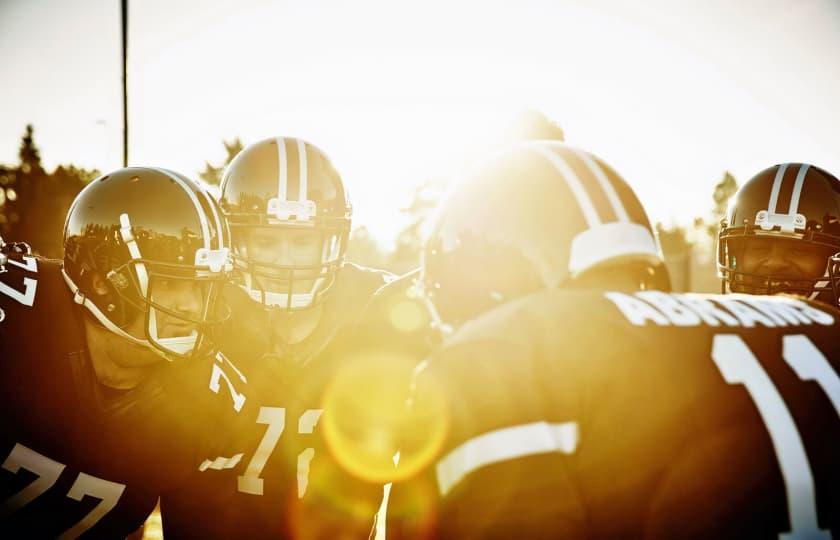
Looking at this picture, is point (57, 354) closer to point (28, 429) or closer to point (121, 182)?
point (28, 429)

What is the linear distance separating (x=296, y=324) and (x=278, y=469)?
0.94 meters

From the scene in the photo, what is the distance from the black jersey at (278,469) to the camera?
2.62 metres

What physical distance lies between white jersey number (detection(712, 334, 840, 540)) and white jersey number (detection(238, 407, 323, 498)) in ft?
7.76

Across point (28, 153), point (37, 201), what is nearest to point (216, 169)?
point (37, 201)

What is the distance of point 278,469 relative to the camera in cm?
279

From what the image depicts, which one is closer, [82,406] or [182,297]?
[82,406]

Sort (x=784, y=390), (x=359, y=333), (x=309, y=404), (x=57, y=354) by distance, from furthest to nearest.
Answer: (x=359, y=333)
(x=309, y=404)
(x=57, y=354)
(x=784, y=390)

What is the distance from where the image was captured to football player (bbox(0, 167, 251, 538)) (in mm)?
2105

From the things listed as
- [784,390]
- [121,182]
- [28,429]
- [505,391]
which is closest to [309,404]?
[28,429]

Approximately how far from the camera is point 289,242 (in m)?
3.31

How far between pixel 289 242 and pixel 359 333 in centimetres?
78

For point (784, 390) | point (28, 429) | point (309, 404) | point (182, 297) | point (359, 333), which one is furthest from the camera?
point (359, 333)

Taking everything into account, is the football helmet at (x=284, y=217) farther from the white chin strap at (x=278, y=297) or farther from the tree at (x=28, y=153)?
the tree at (x=28, y=153)

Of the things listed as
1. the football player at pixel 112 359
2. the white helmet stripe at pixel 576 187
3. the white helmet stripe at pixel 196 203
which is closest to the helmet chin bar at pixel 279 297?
the football player at pixel 112 359
